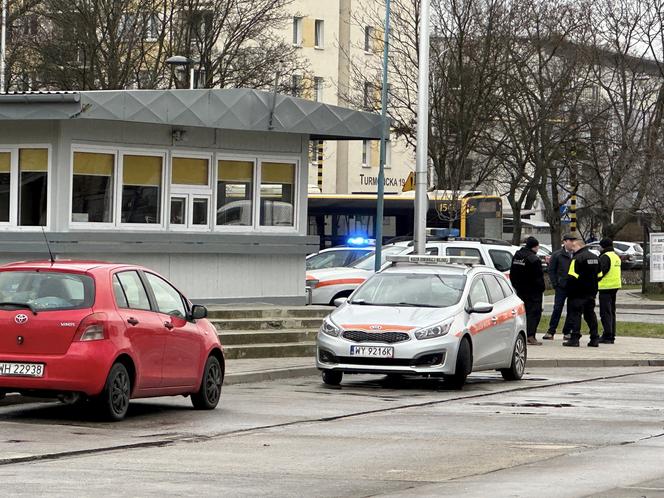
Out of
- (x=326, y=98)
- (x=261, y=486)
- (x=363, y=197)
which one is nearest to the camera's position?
(x=261, y=486)

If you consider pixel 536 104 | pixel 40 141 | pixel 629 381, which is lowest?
pixel 629 381

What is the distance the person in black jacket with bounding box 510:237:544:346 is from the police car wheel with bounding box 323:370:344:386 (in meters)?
8.22

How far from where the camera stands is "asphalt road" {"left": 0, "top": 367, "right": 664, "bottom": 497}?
9930 millimetres

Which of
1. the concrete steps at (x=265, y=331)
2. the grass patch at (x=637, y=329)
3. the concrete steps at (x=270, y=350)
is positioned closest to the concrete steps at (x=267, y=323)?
the concrete steps at (x=265, y=331)

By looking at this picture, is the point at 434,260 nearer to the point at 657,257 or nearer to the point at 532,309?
the point at 532,309

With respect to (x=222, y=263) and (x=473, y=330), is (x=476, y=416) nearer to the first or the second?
(x=473, y=330)

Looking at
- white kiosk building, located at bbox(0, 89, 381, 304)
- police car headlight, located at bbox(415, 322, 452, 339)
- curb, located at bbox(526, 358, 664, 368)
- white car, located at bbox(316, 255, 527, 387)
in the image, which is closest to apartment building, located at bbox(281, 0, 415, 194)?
white kiosk building, located at bbox(0, 89, 381, 304)

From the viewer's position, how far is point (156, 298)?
49.4 ft

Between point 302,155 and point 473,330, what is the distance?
7379 mm

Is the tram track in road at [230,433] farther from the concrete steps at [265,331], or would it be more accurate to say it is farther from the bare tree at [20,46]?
the bare tree at [20,46]

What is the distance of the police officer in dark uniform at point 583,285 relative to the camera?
26.3 meters

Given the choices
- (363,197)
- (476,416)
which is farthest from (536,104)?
(476,416)

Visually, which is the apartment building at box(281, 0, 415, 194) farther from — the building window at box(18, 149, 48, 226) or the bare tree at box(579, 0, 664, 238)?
the building window at box(18, 149, 48, 226)

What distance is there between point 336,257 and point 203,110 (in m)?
12.0
